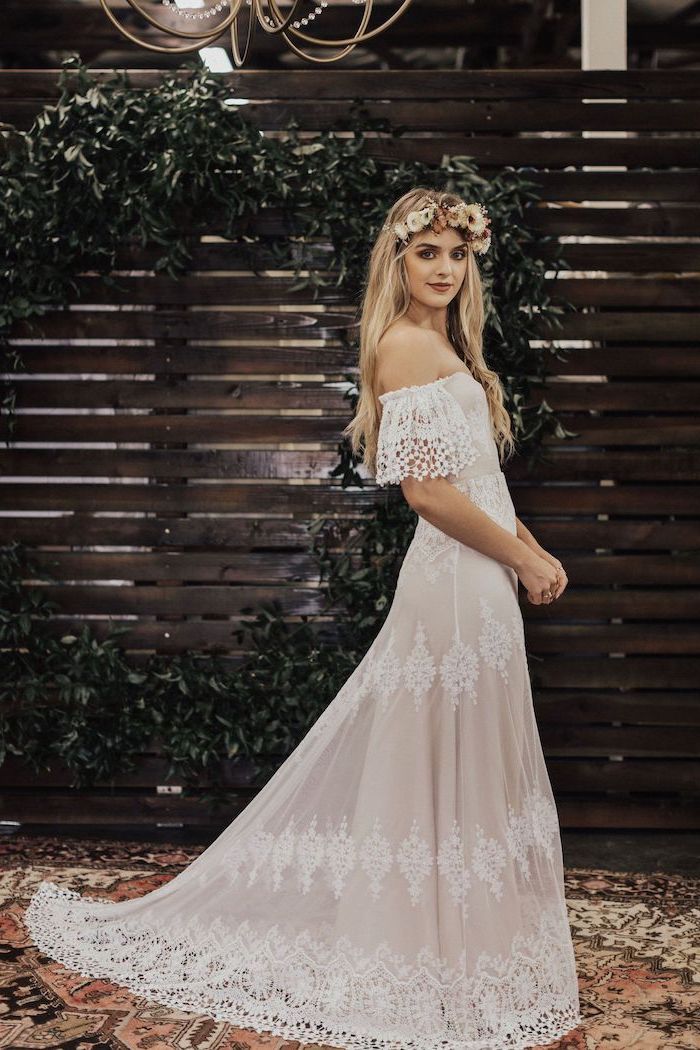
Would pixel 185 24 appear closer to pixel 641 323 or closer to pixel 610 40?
pixel 641 323

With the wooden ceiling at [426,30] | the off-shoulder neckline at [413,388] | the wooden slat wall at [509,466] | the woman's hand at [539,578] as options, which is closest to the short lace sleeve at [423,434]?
→ the off-shoulder neckline at [413,388]

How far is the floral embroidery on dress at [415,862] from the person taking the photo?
7.75ft

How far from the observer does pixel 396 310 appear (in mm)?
2502

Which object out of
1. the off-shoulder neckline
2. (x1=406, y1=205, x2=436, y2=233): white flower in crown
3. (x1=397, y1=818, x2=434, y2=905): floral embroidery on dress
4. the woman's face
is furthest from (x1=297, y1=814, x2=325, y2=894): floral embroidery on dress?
(x1=406, y1=205, x2=436, y2=233): white flower in crown

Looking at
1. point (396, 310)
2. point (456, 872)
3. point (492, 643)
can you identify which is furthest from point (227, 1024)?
point (396, 310)

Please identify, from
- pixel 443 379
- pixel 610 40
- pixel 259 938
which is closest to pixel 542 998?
pixel 259 938

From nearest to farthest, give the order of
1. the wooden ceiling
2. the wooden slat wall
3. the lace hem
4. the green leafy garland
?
1. the lace hem
2. the green leafy garland
3. the wooden slat wall
4. the wooden ceiling

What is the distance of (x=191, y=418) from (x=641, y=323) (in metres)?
1.68

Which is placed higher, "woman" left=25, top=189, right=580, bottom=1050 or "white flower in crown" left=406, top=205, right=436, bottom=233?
"white flower in crown" left=406, top=205, right=436, bottom=233

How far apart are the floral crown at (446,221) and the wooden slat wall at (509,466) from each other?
1.29 m

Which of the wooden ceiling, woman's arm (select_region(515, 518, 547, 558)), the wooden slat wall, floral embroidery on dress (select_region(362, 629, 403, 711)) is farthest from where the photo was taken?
the wooden ceiling

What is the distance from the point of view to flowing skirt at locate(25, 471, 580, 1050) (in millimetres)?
2303

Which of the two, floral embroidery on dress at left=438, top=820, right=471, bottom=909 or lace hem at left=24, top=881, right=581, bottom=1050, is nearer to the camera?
lace hem at left=24, top=881, right=581, bottom=1050

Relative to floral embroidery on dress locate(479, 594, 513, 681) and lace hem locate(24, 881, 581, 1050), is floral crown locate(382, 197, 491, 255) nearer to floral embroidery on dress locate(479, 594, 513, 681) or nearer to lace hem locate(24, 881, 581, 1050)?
floral embroidery on dress locate(479, 594, 513, 681)
